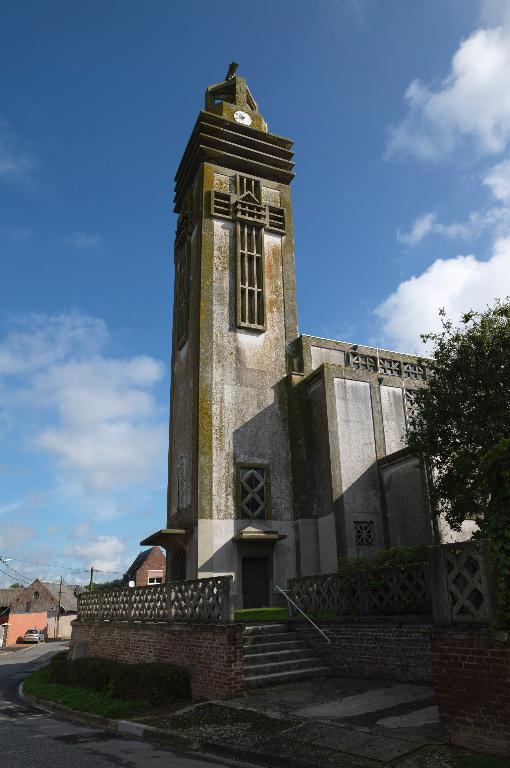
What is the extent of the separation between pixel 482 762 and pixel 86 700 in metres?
10.4

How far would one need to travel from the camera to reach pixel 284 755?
702cm

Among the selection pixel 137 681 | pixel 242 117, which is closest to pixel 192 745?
pixel 137 681

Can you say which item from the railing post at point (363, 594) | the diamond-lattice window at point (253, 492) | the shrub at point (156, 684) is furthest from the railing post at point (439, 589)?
the diamond-lattice window at point (253, 492)

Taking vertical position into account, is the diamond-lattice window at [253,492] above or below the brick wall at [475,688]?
above

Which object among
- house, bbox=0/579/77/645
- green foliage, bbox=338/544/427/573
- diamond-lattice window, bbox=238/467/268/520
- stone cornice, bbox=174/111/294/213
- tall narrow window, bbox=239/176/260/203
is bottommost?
house, bbox=0/579/77/645

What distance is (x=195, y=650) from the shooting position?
1188cm

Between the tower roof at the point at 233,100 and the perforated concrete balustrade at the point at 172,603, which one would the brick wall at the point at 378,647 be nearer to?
the perforated concrete balustrade at the point at 172,603

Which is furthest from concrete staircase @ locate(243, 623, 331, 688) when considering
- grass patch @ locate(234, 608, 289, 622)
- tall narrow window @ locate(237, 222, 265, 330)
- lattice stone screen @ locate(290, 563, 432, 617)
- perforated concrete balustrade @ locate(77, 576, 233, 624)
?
tall narrow window @ locate(237, 222, 265, 330)

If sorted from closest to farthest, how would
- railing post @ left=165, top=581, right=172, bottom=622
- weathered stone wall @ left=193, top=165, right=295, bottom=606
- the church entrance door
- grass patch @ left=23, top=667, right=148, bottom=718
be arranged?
grass patch @ left=23, top=667, right=148, bottom=718 < railing post @ left=165, top=581, right=172, bottom=622 < weathered stone wall @ left=193, top=165, right=295, bottom=606 < the church entrance door

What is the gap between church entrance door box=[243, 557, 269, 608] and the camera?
21125 millimetres

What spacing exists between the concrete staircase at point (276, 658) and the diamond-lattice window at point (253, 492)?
304 inches

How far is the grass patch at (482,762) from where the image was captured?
5859 mm

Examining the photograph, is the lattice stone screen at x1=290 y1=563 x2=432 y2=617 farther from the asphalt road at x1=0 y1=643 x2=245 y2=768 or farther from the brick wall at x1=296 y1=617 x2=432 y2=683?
the asphalt road at x1=0 y1=643 x2=245 y2=768

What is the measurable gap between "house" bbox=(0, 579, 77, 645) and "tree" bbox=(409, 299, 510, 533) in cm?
6352
